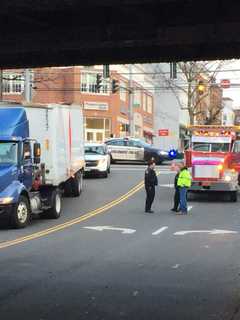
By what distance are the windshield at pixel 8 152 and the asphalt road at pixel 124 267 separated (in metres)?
1.95

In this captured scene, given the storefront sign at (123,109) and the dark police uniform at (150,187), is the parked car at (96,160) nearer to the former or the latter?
the dark police uniform at (150,187)

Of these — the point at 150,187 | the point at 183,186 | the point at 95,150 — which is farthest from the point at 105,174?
the point at 183,186

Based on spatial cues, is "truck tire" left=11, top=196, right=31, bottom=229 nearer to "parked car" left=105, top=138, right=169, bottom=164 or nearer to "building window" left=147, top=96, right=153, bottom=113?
"parked car" left=105, top=138, right=169, bottom=164

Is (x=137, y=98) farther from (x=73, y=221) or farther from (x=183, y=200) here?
(x=73, y=221)

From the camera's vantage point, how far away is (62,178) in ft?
72.4

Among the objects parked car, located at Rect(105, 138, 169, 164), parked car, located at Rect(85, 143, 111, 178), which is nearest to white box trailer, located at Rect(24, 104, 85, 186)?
parked car, located at Rect(85, 143, 111, 178)

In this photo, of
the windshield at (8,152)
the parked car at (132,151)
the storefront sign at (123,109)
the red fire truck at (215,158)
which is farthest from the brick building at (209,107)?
the windshield at (8,152)

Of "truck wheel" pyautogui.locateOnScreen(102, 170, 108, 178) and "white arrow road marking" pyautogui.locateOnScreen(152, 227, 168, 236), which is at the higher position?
"truck wheel" pyautogui.locateOnScreen(102, 170, 108, 178)

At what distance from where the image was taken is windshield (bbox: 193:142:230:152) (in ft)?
87.2

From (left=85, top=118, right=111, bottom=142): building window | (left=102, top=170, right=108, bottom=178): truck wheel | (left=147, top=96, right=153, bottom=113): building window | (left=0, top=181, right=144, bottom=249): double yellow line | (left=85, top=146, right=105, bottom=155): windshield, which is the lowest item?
(left=0, top=181, right=144, bottom=249): double yellow line

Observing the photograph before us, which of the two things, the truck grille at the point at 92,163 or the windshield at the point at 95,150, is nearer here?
the truck grille at the point at 92,163

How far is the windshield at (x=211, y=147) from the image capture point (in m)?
26.6

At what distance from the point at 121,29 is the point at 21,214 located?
429 inches

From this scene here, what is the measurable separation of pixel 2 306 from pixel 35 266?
3.29 meters
